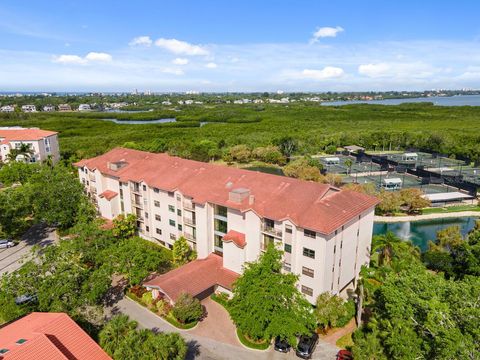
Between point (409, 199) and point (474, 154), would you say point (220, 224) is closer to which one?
point (409, 199)

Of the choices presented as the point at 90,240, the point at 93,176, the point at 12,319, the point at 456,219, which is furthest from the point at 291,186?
the point at 456,219

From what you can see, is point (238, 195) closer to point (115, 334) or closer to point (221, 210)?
point (221, 210)

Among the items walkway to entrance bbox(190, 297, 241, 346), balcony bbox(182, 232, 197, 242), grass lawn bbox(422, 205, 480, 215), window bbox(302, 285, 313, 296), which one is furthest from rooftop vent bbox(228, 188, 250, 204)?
grass lawn bbox(422, 205, 480, 215)

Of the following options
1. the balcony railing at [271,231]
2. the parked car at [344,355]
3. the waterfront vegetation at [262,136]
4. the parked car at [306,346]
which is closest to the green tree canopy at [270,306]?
the parked car at [306,346]

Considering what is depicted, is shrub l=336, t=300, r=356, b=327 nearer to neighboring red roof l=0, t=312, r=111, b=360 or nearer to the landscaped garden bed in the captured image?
the landscaped garden bed

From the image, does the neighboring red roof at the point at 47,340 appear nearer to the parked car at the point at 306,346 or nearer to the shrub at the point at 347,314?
the parked car at the point at 306,346
